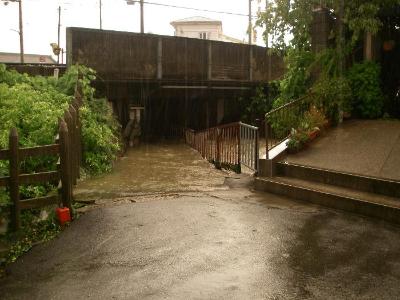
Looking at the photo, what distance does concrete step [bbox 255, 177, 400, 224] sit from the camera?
7066 mm

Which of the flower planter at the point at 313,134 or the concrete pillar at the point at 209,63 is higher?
the concrete pillar at the point at 209,63

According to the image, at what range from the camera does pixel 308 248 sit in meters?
5.90

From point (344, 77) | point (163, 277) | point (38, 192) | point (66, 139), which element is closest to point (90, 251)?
point (163, 277)

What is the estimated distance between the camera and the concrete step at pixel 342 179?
25.0 feet

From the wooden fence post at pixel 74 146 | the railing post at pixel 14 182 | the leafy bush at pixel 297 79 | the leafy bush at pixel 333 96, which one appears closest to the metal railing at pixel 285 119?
the leafy bush at pixel 333 96

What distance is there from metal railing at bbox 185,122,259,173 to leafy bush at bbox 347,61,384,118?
11.0ft

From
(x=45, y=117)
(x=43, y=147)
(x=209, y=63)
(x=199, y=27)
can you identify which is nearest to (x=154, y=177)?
(x=45, y=117)

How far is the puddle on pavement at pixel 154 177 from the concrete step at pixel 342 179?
5.30 feet

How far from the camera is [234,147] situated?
39.7ft

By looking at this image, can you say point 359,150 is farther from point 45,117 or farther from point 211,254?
point 45,117

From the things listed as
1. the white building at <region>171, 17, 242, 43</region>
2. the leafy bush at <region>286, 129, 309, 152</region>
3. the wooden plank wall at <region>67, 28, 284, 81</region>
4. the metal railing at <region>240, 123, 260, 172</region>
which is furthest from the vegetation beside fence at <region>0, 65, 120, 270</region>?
the white building at <region>171, 17, 242, 43</region>

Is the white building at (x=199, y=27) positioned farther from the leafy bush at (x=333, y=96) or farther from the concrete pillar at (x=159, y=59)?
the leafy bush at (x=333, y=96)

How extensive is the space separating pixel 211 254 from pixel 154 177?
18.1 ft

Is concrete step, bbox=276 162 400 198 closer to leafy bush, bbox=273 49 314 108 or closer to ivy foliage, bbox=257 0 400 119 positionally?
ivy foliage, bbox=257 0 400 119
